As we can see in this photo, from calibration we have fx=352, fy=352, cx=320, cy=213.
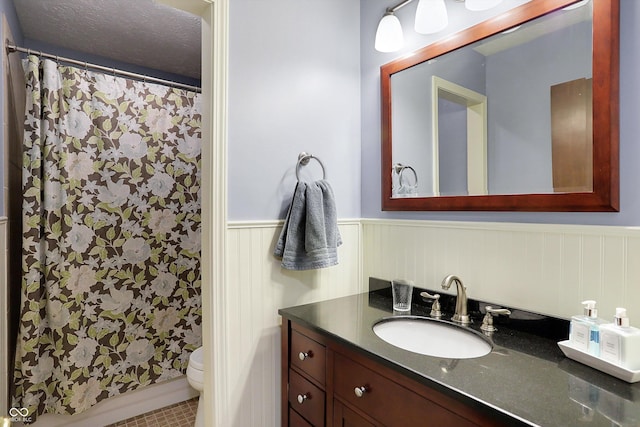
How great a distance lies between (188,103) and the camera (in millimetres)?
2250

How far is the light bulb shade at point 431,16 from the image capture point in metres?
1.33

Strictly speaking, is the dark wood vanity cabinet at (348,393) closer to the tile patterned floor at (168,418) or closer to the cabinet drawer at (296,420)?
the cabinet drawer at (296,420)

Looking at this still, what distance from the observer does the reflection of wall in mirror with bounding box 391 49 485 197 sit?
4.44ft

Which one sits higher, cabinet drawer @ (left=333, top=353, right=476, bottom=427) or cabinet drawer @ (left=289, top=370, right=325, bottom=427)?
cabinet drawer @ (left=333, top=353, right=476, bottom=427)

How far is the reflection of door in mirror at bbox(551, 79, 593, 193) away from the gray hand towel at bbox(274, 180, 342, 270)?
2.64 feet

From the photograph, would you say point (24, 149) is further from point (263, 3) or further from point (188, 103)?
point (263, 3)

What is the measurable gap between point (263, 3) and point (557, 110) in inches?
44.9

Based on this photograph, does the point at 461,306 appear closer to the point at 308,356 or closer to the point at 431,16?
the point at 308,356

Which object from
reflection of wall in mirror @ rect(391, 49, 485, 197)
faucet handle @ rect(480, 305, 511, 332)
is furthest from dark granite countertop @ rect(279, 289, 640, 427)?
reflection of wall in mirror @ rect(391, 49, 485, 197)

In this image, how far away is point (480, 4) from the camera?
122 cm

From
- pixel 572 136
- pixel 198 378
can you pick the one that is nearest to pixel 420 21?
pixel 572 136

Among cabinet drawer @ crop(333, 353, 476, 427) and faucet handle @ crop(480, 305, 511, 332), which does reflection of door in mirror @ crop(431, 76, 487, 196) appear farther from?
cabinet drawer @ crop(333, 353, 476, 427)

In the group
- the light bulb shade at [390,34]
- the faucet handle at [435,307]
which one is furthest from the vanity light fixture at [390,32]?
the faucet handle at [435,307]

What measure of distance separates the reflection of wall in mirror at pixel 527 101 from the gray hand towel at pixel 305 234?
639 millimetres
